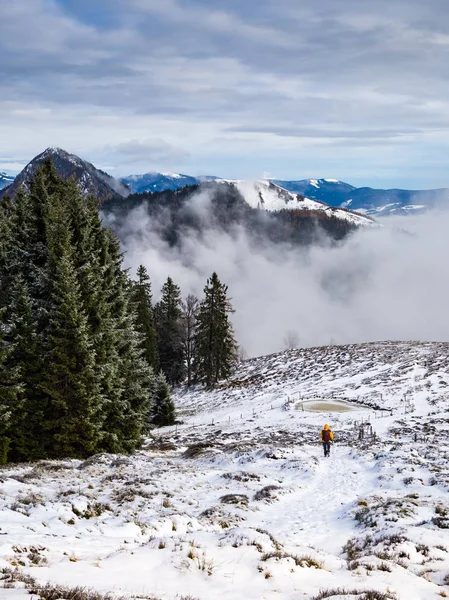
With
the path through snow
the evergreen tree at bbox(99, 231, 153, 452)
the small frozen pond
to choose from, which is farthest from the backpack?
the small frozen pond

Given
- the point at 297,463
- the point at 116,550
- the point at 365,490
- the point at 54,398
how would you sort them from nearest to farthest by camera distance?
the point at 116,550
the point at 365,490
the point at 297,463
the point at 54,398

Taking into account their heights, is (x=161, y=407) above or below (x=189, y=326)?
below

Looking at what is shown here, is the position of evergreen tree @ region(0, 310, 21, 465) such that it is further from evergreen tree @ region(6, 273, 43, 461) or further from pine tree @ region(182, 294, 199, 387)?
pine tree @ region(182, 294, 199, 387)

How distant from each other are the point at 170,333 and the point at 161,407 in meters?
20.5

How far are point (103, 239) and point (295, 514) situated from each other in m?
20.2

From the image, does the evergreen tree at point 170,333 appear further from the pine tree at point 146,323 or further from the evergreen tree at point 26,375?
the evergreen tree at point 26,375

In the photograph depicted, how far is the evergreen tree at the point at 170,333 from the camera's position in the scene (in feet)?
196

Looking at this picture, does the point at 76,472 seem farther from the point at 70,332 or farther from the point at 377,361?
the point at 377,361

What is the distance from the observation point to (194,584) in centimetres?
692

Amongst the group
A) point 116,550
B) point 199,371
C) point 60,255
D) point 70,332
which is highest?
point 60,255

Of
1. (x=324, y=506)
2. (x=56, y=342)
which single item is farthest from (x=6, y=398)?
(x=324, y=506)

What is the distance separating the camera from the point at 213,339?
53.6m

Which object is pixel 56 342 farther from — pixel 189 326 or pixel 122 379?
pixel 189 326

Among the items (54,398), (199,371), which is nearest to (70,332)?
(54,398)
